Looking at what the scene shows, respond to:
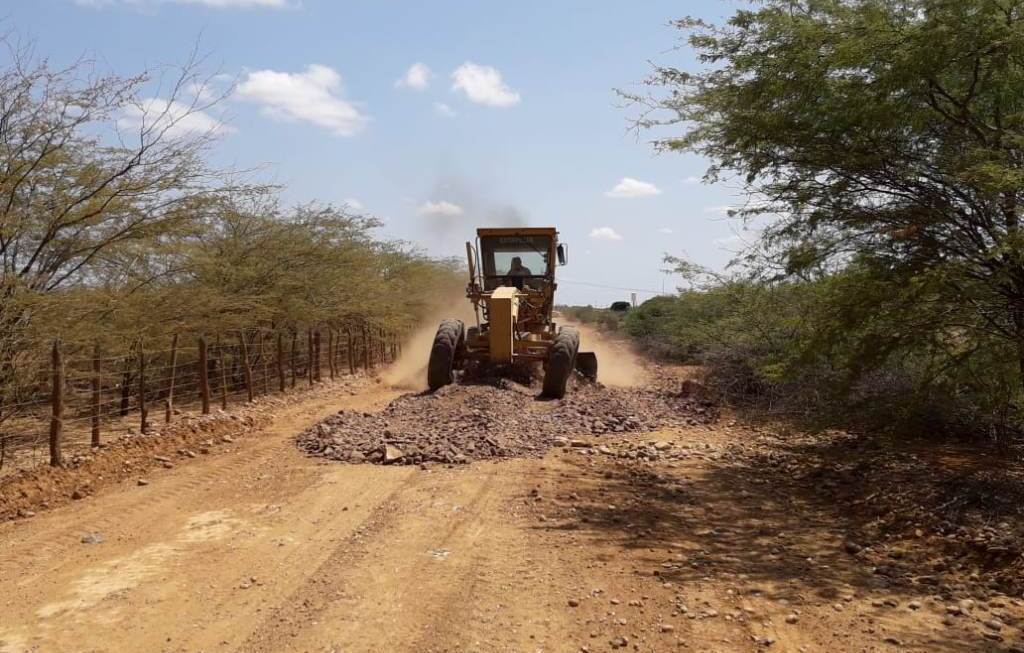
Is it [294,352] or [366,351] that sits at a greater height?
[294,352]

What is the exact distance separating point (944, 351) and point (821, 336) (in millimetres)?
1007

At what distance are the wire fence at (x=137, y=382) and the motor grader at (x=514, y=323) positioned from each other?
12.4ft

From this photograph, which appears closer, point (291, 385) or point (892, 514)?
point (892, 514)

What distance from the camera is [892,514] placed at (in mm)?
6344

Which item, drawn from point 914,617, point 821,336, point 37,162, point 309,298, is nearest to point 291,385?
point 309,298

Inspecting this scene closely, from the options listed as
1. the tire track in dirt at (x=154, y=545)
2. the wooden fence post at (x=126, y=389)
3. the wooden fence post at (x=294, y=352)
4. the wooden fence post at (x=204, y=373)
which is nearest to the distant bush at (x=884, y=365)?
the tire track in dirt at (x=154, y=545)

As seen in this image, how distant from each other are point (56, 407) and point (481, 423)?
472cm

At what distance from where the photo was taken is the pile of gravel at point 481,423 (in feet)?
28.8

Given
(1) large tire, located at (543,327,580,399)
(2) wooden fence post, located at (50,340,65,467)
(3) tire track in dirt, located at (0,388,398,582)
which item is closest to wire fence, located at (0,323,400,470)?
(2) wooden fence post, located at (50,340,65,467)

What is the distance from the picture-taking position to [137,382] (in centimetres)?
1189

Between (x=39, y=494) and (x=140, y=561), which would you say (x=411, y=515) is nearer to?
(x=140, y=561)

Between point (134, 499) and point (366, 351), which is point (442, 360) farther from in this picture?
point (366, 351)

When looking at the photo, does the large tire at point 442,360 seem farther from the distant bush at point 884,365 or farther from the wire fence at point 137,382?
the distant bush at point 884,365

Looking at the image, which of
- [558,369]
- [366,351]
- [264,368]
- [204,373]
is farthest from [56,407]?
[366,351]
